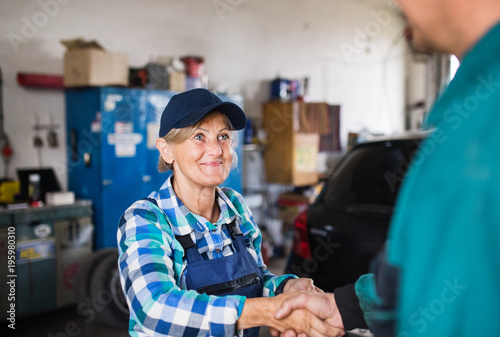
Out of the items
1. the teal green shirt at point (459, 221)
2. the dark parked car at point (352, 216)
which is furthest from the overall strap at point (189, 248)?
the dark parked car at point (352, 216)

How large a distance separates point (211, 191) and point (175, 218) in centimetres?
23

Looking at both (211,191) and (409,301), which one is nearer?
(409,301)

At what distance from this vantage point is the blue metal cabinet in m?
4.18

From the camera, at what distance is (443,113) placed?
72cm

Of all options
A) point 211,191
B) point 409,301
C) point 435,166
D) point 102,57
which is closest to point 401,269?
point 409,301

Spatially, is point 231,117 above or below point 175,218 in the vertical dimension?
above

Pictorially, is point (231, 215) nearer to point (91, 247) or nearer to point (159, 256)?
point (159, 256)

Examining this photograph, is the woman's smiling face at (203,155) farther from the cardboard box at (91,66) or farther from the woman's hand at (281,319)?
the cardboard box at (91,66)

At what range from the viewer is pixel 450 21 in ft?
2.52

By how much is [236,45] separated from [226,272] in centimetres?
525

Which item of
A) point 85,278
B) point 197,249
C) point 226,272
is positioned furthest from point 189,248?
point 85,278

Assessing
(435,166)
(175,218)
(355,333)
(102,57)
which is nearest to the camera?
(435,166)

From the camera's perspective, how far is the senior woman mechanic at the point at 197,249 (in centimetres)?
128

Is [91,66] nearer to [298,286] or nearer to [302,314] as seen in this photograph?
[298,286]
